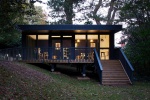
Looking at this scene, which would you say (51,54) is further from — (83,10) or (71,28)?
(83,10)

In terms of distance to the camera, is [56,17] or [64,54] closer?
[64,54]

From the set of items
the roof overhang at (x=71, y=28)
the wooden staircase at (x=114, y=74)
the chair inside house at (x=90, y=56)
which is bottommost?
the wooden staircase at (x=114, y=74)

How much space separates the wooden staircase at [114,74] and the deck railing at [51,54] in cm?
161

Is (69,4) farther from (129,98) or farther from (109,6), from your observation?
(129,98)

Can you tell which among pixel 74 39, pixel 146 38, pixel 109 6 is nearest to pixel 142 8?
pixel 146 38

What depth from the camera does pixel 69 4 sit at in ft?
96.2

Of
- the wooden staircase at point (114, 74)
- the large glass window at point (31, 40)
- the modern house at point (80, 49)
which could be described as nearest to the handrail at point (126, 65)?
the modern house at point (80, 49)

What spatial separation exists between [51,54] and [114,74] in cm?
546

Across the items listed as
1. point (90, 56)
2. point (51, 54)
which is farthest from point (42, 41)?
point (90, 56)

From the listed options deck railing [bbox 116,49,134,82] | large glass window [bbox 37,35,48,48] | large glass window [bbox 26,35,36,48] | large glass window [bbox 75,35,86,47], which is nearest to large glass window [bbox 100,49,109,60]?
deck railing [bbox 116,49,134,82]

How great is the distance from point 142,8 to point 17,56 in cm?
1016

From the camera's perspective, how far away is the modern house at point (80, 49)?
16.0 meters

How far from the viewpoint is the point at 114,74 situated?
1583cm

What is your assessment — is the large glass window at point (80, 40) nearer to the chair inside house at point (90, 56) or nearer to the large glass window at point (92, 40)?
the large glass window at point (92, 40)
